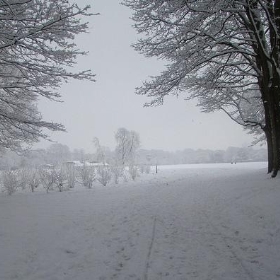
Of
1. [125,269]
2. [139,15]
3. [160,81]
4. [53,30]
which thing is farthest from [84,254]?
[139,15]

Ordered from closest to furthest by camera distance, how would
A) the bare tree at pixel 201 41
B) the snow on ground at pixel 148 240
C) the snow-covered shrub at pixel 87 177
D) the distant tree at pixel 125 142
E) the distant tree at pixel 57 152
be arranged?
1. the snow on ground at pixel 148 240
2. the bare tree at pixel 201 41
3. the snow-covered shrub at pixel 87 177
4. the distant tree at pixel 125 142
5. the distant tree at pixel 57 152

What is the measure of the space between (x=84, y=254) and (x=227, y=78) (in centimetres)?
1076

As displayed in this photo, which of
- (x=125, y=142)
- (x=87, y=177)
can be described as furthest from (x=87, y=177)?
(x=125, y=142)

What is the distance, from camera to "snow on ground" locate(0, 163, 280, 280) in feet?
12.7

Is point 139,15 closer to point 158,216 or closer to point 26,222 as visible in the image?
point 158,216

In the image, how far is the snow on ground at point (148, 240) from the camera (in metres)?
3.88

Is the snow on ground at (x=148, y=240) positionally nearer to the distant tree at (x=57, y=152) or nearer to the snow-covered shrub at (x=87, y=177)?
the snow-covered shrub at (x=87, y=177)

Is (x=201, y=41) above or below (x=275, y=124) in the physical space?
above

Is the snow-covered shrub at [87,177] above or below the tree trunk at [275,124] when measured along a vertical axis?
below

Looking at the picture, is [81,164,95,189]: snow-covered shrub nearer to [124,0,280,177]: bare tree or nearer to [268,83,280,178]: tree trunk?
[124,0,280,177]: bare tree

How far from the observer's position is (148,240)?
17.6ft

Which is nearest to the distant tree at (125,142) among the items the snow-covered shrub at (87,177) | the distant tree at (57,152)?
the distant tree at (57,152)

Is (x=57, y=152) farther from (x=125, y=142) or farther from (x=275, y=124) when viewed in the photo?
(x=275, y=124)

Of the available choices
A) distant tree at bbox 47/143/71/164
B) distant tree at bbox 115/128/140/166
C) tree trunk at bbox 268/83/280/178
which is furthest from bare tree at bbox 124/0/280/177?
distant tree at bbox 47/143/71/164
